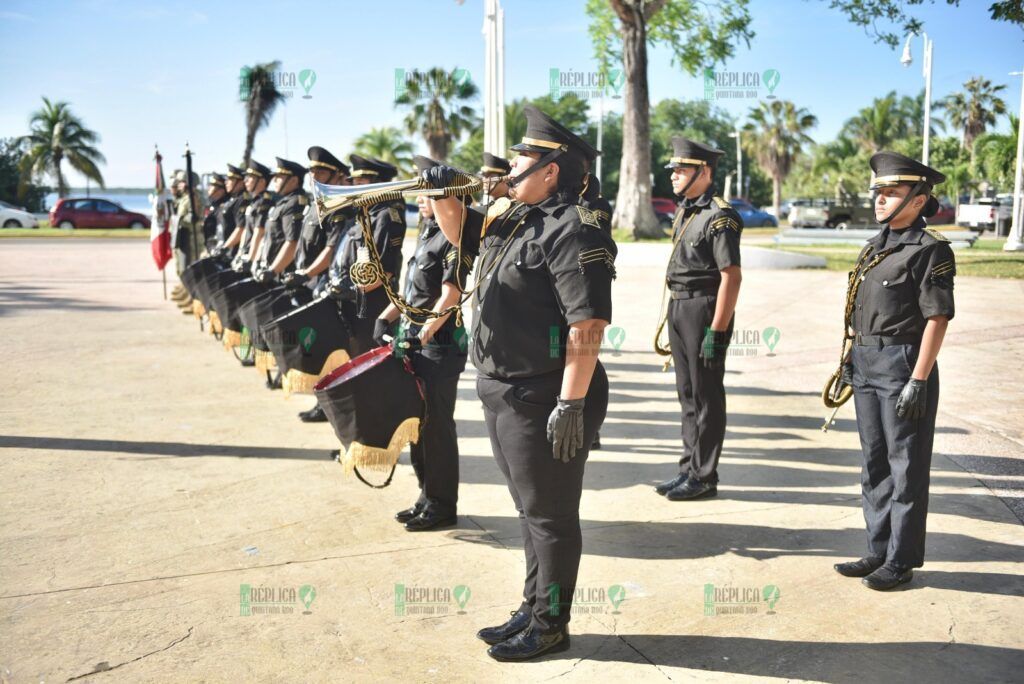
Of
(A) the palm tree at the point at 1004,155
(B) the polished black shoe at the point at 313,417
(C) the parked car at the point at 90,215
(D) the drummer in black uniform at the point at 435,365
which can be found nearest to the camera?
(D) the drummer in black uniform at the point at 435,365

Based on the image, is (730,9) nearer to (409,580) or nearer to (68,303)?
(68,303)

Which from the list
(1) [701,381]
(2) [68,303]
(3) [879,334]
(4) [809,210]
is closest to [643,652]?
(3) [879,334]

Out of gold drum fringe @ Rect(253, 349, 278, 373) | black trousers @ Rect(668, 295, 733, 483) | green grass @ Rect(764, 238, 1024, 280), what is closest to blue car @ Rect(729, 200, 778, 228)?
green grass @ Rect(764, 238, 1024, 280)

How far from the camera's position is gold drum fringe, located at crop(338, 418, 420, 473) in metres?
4.31

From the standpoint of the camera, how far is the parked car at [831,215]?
3972cm

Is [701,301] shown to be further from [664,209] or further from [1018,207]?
[664,209]

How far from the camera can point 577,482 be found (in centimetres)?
349

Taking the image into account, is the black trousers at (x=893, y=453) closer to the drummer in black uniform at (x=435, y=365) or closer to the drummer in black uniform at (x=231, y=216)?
the drummer in black uniform at (x=435, y=365)

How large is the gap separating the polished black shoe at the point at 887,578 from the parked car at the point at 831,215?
37.9m

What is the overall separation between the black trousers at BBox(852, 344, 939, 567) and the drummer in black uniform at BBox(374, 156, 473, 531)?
2112 millimetres

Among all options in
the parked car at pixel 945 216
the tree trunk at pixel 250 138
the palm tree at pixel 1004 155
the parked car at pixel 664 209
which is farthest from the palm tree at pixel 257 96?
the palm tree at pixel 1004 155

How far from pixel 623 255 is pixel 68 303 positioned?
12930mm
